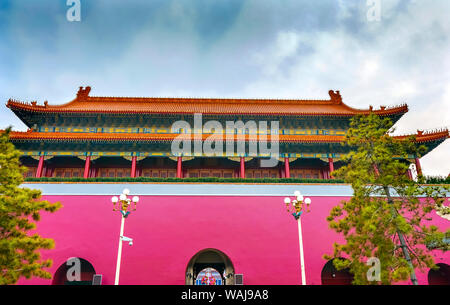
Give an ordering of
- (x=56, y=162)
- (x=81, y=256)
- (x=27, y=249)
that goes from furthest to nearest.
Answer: (x=56, y=162) < (x=81, y=256) < (x=27, y=249)

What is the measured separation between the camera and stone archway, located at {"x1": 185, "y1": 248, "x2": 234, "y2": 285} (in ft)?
33.2

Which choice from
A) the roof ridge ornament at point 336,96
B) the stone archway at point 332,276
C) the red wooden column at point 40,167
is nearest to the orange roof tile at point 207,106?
the roof ridge ornament at point 336,96

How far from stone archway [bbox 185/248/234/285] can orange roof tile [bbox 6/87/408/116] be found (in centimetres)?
633

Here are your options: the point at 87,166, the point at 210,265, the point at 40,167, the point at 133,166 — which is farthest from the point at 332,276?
the point at 40,167

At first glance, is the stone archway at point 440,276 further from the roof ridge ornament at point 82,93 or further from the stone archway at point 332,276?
the roof ridge ornament at point 82,93

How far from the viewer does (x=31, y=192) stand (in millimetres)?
6848

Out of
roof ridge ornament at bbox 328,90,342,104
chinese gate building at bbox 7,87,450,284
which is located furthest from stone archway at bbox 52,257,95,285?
roof ridge ornament at bbox 328,90,342,104

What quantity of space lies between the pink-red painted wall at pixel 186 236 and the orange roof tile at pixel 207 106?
4589 mm

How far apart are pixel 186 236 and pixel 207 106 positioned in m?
7.73

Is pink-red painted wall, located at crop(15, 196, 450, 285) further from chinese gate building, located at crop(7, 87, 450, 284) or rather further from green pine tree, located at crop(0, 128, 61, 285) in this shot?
green pine tree, located at crop(0, 128, 61, 285)

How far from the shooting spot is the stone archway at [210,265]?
10112mm
